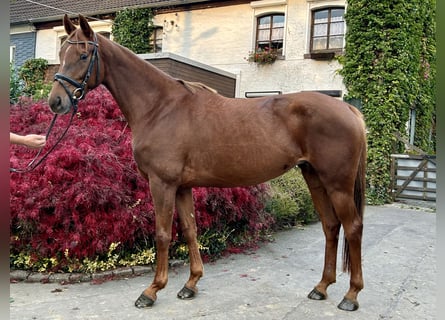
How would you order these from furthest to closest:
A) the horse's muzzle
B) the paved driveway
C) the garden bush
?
the garden bush → the paved driveway → the horse's muzzle

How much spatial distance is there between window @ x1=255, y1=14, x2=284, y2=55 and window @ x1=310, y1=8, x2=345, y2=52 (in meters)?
1.15

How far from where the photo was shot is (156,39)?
15.2m

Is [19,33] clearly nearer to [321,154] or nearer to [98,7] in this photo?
[98,7]

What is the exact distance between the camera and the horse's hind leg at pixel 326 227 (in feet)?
12.2

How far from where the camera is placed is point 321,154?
11.1 ft

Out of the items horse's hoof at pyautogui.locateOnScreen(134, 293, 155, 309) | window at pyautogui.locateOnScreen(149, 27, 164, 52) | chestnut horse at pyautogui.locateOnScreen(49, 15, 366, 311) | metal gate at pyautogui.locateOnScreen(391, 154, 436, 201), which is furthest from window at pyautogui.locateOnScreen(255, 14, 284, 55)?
horse's hoof at pyautogui.locateOnScreen(134, 293, 155, 309)

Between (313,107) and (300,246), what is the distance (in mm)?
2902

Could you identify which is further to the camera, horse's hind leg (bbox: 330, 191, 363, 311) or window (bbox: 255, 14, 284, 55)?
window (bbox: 255, 14, 284, 55)

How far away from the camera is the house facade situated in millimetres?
12164

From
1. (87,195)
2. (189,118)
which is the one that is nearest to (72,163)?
(87,195)

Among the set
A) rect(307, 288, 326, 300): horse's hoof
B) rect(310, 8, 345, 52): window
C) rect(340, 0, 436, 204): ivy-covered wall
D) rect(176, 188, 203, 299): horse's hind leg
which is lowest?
rect(307, 288, 326, 300): horse's hoof

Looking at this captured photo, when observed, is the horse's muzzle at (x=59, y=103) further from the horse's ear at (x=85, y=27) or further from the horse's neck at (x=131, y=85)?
the horse's ear at (x=85, y=27)

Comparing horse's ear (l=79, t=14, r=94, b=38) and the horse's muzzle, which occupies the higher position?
horse's ear (l=79, t=14, r=94, b=38)

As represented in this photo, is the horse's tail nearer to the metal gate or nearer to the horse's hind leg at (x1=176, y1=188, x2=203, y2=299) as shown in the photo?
the horse's hind leg at (x1=176, y1=188, x2=203, y2=299)
